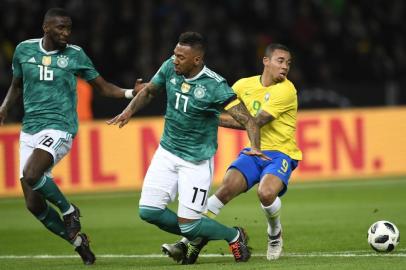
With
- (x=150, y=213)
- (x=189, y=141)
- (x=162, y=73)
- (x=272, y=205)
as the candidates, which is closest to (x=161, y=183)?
(x=150, y=213)

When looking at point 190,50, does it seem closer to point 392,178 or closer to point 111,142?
point 111,142

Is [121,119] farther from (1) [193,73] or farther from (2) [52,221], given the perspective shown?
(2) [52,221]

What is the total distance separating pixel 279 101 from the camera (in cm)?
1055

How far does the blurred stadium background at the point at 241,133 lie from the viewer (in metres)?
14.3

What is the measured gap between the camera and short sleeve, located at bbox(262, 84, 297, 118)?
1050cm

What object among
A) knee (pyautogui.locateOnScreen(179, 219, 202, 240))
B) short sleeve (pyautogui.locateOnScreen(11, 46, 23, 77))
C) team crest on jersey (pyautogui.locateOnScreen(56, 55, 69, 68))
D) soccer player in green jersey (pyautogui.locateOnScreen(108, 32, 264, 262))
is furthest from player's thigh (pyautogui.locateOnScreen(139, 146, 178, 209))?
short sleeve (pyautogui.locateOnScreen(11, 46, 23, 77))

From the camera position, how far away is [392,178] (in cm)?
1972

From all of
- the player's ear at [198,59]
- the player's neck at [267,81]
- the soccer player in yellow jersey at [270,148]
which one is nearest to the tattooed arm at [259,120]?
the soccer player in yellow jersey at [270,148]

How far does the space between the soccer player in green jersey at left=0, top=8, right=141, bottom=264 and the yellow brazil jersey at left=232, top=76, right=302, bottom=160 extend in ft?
4.24

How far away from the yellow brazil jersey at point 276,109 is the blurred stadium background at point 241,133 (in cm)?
144

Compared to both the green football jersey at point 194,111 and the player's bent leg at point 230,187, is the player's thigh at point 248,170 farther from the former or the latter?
the green football jersey at point 194,111

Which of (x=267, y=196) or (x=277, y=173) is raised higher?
(x=277, y=173)

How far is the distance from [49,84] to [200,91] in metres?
1.58

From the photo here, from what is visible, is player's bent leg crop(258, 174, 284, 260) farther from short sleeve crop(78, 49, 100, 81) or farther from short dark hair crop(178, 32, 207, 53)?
short sleeve crop(78, 49, 100, 81)
